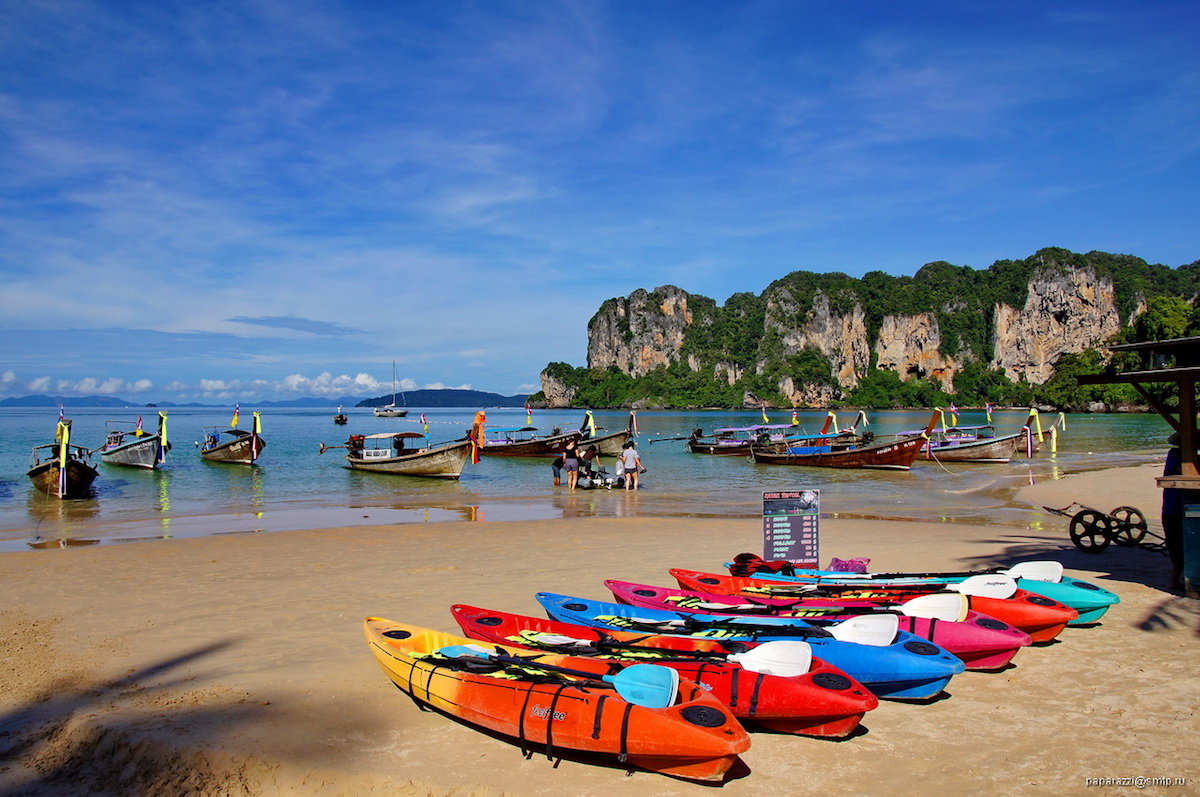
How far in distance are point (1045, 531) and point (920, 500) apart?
6.87 meters

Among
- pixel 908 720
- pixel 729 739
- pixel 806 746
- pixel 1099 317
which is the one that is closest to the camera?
pixel 729 739

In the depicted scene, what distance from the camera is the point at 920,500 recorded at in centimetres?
2014

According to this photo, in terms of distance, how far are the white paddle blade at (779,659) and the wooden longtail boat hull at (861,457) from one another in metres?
27.5

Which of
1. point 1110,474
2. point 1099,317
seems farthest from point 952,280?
point 1110,474

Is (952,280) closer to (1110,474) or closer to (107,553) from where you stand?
(1110,474)

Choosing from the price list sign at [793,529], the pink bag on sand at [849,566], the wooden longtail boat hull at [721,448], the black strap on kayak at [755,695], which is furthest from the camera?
the wooden longtail boat hull at [721,448]

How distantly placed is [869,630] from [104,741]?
5.18 m

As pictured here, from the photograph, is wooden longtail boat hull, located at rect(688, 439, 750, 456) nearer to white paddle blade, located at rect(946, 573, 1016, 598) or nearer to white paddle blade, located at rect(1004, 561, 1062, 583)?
white paddle blade, located at rect(1004, 561, 1062, 583)

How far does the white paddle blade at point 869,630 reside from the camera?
5.42 metres

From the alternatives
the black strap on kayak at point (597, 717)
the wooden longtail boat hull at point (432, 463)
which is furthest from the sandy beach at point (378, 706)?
the wooden longtail boat hull at point (432, 463)

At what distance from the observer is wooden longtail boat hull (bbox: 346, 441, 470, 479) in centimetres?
2778

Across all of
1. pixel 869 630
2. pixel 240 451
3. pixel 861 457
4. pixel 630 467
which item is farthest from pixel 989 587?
pixel 240 451

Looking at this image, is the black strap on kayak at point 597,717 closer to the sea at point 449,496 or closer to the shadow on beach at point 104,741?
the shadow on beach at point 104,741

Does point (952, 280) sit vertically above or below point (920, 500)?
above
